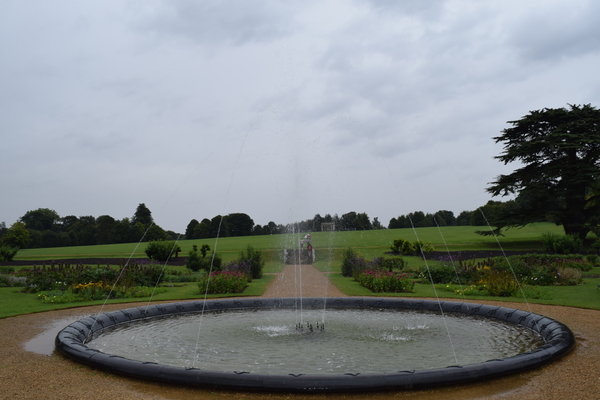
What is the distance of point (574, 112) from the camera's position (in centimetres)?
4044

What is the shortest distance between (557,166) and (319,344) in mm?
37799

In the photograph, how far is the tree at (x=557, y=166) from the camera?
38094 millimetres

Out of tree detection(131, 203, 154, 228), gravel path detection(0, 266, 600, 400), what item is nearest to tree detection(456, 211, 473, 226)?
tree detection(131, 203, 154, 228)

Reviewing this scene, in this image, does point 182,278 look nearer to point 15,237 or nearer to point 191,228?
point 15,237

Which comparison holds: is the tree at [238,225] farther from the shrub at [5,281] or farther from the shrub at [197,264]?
the shrub at [5,281]

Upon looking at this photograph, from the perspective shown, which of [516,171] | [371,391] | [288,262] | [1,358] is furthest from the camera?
[516,171]

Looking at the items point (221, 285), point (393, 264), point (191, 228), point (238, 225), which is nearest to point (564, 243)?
point (393, 264)

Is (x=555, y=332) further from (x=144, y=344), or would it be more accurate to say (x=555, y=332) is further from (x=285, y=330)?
(x=144, y=344)

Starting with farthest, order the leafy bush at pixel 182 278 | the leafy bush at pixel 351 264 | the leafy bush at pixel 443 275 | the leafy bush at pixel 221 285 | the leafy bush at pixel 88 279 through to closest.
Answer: the leafy bush at pixel 351 264
the leafy bush at pixel 182 278
the leafy bush at pixel 443 275
the leafy bush at pixel 88 279
the leafy bush at pixel 221 285

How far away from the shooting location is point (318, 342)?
31.8 feet

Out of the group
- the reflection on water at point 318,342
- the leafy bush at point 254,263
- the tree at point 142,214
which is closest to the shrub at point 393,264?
the leafy bush at point 254,263

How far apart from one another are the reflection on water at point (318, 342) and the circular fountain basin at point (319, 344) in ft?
0.07

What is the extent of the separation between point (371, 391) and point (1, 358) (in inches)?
288

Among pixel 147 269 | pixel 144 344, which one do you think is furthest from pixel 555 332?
pixel 147 269
